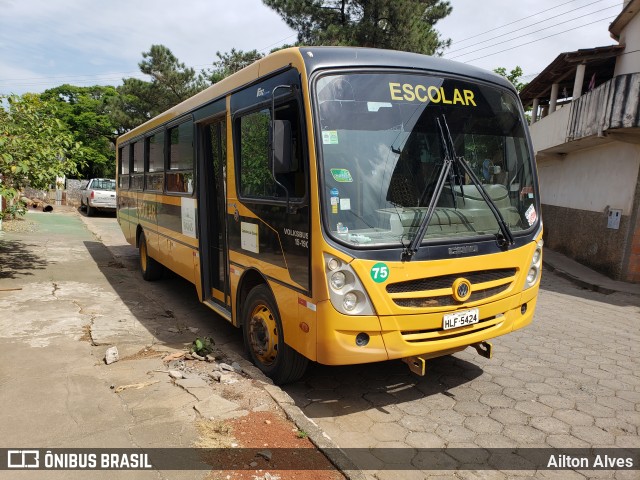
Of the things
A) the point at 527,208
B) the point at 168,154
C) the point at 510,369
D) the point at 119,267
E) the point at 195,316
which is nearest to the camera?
the point at 527,208

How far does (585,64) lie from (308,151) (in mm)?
13474

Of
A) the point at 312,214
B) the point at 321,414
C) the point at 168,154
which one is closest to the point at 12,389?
the point at 321,414

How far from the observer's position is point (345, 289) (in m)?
3.46

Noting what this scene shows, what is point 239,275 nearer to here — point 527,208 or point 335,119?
point 335,119

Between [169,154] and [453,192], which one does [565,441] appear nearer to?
[453,192]

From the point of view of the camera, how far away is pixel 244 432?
3.36m

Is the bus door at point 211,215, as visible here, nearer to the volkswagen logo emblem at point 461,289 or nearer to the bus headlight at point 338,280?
the bus headlight at point 338,280

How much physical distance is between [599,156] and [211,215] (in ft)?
36.3

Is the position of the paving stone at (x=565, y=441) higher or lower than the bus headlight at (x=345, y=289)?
lower

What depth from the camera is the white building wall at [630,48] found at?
11.7 meters

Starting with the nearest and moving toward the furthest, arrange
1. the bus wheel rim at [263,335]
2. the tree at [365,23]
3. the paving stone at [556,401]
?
the paving stone at [556,401]
the bus wheel rim at [263,335]
the tree at [365,23]

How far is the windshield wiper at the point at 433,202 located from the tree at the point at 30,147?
6264 millimetres

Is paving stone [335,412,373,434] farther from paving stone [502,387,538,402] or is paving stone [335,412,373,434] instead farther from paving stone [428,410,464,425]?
paving stone [502,387,538,402]

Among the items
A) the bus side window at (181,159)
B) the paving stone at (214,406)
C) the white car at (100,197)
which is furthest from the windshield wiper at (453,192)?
the white car at (100,197)
